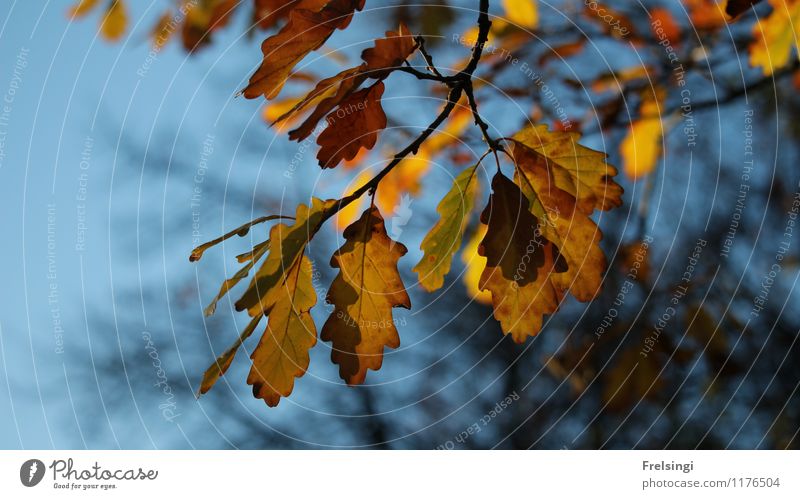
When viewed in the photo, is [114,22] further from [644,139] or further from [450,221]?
[644,139]

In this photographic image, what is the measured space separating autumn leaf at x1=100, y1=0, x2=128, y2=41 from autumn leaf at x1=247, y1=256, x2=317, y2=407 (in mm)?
347

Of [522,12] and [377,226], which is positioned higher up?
[522,12]

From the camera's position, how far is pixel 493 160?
77cm

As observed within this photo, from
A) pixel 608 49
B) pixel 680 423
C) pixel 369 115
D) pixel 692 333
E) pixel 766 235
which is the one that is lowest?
pixel 680 423

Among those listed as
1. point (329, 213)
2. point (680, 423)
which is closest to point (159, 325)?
point (329, 213)

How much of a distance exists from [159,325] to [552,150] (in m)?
0.68

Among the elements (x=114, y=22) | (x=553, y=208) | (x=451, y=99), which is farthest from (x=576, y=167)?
(x=114, y=22)

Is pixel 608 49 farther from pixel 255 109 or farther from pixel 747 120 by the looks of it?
pixel 255 109

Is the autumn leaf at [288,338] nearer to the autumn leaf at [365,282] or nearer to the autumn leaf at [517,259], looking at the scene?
the autumn leaf at [365,282]

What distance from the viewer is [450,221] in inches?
29.3

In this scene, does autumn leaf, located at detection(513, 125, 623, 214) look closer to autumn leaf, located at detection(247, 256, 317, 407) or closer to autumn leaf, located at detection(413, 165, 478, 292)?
autumn leaf, located at detection(413, 165, 478, 292)

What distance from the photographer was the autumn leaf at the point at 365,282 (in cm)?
72

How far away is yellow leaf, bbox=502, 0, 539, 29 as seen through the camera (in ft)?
3.04

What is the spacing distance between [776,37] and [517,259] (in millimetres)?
457
